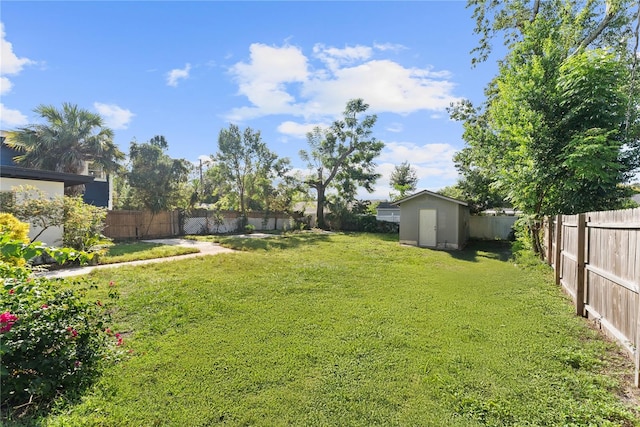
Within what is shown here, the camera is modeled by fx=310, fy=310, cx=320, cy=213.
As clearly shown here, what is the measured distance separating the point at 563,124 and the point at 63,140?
58.5 feet

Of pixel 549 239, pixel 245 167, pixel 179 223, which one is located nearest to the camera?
pixel 549 239

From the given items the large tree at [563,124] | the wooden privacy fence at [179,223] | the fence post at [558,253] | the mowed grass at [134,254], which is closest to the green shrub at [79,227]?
the mowed grass at [134,254]

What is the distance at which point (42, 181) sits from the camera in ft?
28.4

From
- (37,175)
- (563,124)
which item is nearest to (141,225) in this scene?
(37,175)

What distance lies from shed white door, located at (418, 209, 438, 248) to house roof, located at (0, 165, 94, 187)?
1292 cm

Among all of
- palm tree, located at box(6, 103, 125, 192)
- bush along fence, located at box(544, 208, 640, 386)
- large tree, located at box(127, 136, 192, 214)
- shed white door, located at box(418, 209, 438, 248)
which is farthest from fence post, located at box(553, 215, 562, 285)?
palm tree, located at box(6, 103, 125, 192)

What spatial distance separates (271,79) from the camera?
1062 centimetres

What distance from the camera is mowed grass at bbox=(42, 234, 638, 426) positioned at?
2371 millimetres

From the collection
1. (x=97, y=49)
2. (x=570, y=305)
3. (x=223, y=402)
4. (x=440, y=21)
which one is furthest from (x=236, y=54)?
(x=570, y=305)

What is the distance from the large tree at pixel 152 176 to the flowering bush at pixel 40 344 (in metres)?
14.5

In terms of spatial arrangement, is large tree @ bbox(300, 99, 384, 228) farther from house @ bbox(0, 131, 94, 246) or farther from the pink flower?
the pink flower

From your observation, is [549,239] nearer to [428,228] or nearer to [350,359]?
[428,228]

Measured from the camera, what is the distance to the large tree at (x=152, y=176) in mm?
16172

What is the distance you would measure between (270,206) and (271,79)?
13.0 meters
